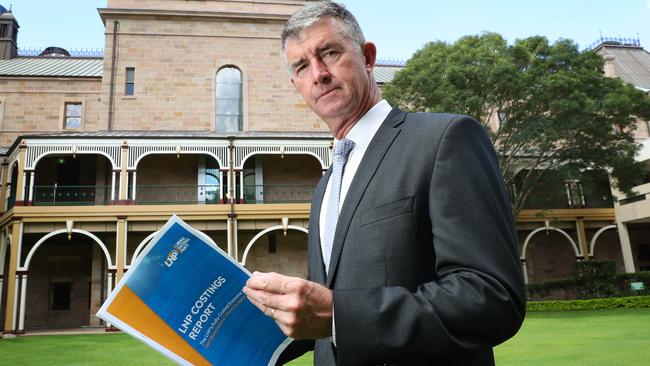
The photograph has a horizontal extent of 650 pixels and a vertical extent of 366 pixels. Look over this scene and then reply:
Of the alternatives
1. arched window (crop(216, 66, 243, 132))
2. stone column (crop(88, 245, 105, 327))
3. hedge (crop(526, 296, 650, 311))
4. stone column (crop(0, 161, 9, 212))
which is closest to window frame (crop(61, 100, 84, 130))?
stone column (crop(0, 161, 9, 212))

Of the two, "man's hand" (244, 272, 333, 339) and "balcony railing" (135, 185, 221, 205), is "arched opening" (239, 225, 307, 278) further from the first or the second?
"man's hand" (244, 272, 333, 339)

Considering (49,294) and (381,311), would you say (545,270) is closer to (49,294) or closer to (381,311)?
(49,294)

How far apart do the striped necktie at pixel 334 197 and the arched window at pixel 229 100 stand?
78.8ft

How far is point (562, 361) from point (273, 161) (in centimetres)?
1844

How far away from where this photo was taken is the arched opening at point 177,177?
22.8 meters

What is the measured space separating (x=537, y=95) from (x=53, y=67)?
2636 cm

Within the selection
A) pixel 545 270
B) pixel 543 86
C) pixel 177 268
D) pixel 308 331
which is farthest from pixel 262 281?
pixel 545 270

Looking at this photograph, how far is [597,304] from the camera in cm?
1856

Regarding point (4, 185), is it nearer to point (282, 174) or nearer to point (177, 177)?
→ point (177, 177)

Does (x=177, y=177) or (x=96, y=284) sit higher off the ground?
(x=177, y=177)

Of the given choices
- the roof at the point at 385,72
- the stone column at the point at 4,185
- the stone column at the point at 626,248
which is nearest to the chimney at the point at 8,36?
the stone column at the point at 4,185

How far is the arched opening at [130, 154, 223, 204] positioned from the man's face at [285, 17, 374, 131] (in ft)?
70.0

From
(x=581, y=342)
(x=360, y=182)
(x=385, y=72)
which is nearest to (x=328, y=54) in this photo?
(x=360, y=182)

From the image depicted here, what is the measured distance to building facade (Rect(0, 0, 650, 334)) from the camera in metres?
20.8
